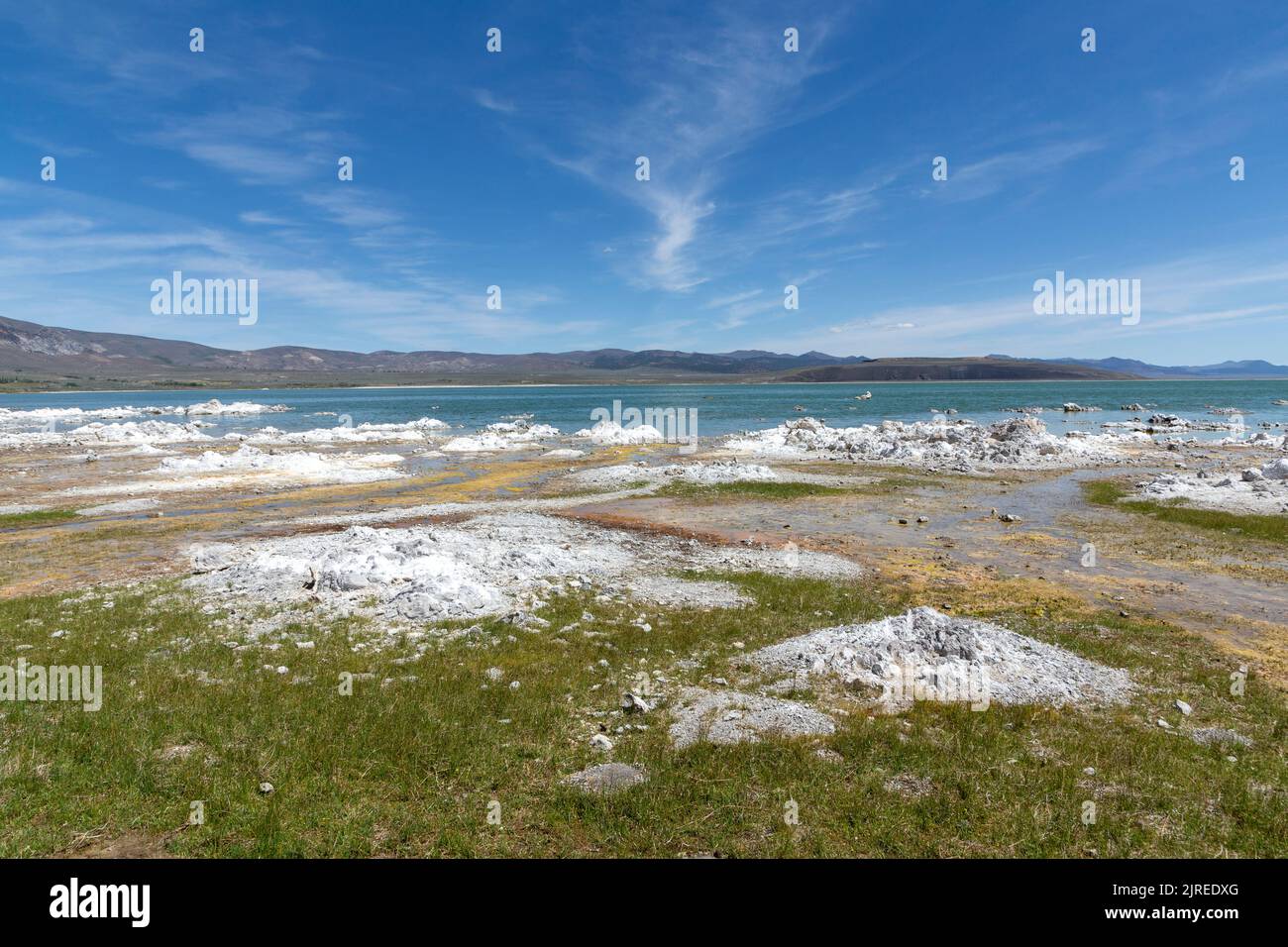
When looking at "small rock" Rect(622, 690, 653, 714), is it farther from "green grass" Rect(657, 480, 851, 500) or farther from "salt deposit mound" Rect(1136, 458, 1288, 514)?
"salt deposit mound" Rect(1136, 458, 1288, 514)

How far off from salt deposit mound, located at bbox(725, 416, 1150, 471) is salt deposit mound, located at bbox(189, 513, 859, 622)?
34621mm

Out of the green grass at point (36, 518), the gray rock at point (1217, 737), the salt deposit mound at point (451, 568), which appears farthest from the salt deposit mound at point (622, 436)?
the gray rock at point (1217, 737)

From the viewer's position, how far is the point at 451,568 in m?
18.8

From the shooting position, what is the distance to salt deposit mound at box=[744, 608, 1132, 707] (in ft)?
38.6

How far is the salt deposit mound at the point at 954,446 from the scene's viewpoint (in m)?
51.6

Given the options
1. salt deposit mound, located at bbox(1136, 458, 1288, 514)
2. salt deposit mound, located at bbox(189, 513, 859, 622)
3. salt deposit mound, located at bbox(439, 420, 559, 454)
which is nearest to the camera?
salt deposit mound, located at bbox(189, 513, 859, 622)

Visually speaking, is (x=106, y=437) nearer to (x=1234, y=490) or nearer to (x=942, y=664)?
(x=942, y=664)

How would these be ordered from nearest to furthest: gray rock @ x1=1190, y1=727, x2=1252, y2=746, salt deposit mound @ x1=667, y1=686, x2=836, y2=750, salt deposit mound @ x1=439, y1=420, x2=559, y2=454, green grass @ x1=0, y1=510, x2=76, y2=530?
gray rock @ x1=1190, y1=727, x2=1252, y2=746, salt deposit mound @ x1=667, y1=686, x2=836, y2=750, green grass @ x1=0, y1=510, x2=76, y2=530, salt deposit mound @ x1=439, y1=420, x2=559, y2=454

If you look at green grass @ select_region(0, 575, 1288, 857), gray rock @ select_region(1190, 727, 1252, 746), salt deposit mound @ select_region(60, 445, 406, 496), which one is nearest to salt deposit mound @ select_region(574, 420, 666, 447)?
salt deposit mound @ select_region(60, 445, 406, 496)

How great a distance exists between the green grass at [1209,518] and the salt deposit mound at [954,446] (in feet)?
47.6

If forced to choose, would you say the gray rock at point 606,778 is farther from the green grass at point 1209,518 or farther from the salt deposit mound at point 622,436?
the salt deposit mound at point 622,436

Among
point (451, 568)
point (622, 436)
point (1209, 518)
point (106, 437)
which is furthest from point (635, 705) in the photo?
point (106, 437)
